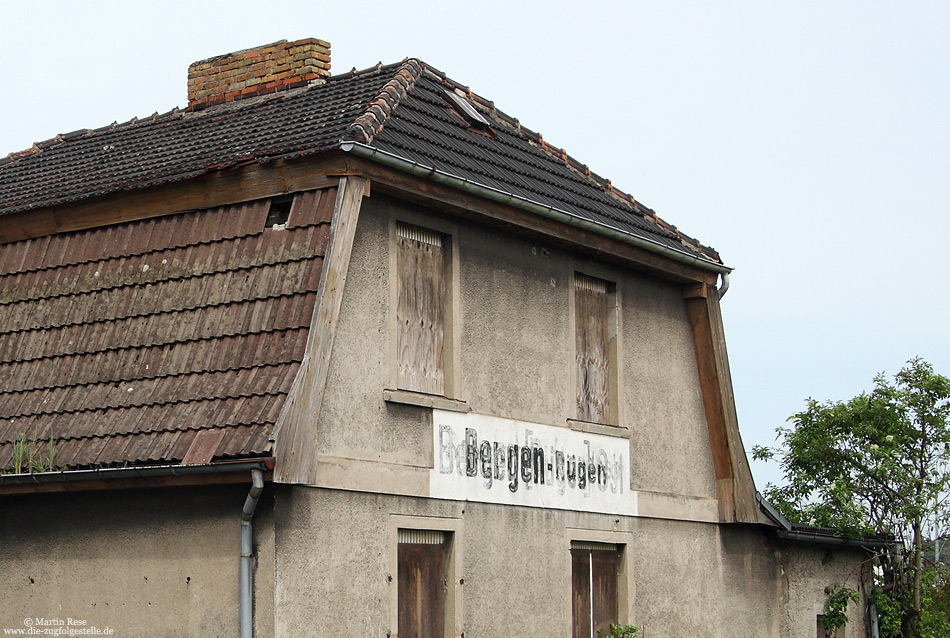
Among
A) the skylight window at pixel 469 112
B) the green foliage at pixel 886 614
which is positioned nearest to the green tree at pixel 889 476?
the green foliage at pixel 886 614

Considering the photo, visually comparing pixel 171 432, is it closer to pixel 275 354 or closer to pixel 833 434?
pixel 275 354

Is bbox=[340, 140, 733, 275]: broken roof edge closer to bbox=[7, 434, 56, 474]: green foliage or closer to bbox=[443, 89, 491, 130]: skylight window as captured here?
bbox=[443, 89, 491, 130]: skylight window

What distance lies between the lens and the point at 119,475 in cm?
1012

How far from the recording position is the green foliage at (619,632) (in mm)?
13523

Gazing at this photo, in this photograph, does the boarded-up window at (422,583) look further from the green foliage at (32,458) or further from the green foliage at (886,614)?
the green foliage at (886,614)

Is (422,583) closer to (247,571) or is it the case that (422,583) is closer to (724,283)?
(247,571)

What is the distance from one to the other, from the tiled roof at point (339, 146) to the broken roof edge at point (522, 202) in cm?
7

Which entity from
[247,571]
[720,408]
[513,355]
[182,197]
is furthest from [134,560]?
[720,408]

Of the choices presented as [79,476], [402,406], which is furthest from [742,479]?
[79,476]

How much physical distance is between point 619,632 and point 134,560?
5.24 meters

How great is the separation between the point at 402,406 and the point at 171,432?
2136mm

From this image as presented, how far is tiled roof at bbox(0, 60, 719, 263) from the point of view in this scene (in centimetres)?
1176

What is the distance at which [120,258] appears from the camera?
1187 cm

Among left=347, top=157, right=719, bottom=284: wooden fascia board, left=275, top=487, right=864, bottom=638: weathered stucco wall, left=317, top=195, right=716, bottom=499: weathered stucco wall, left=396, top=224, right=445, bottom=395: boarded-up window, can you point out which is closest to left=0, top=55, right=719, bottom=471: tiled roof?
left=347, top=157, right=719, bottom=284: wooden fascia board
